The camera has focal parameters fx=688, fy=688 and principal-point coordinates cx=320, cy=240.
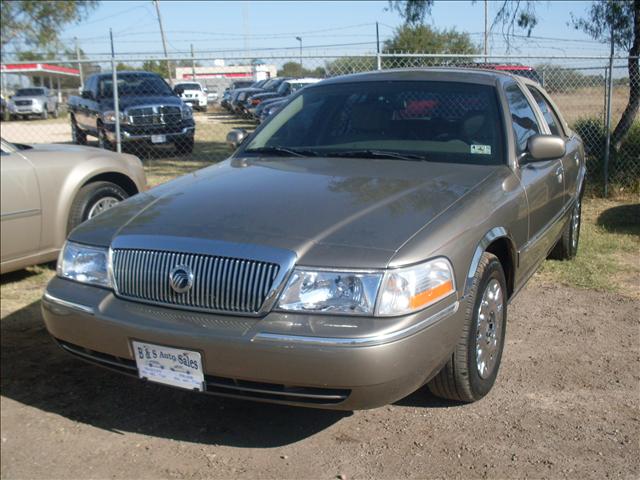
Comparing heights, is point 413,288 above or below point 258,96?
below

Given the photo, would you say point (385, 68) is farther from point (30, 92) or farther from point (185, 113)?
point (30, 92)

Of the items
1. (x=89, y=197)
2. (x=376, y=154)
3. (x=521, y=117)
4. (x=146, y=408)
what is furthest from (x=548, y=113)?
(x=89, y=197)

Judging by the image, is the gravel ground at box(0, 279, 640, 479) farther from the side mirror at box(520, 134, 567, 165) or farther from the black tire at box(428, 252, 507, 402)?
the side mirror at box(520, 134, 567, 165)

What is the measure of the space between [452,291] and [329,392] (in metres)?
0.70

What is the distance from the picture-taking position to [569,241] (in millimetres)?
6016

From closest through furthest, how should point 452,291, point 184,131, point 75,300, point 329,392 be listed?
point 329,392 < point 452,291 < point 75,300 < point 184,131

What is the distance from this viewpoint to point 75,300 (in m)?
3.26

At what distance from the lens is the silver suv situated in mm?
33812

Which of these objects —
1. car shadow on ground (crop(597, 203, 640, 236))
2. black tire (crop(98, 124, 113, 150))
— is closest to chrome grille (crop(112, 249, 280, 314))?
car shadow on ground (crop(597, 203, 640, 236))

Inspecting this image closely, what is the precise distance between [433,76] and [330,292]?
2228mm

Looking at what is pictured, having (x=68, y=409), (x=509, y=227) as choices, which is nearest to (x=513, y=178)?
(x=509, y=227)

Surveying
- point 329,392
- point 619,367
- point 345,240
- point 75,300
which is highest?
point 345,240

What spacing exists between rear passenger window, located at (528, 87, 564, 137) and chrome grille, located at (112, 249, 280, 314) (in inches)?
124

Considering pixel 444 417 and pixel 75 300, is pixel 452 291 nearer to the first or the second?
pixel 444 417
